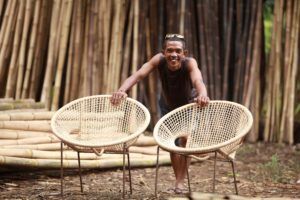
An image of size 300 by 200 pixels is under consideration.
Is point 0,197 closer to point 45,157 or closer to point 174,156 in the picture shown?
point 45,157

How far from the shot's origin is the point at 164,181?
196 inches

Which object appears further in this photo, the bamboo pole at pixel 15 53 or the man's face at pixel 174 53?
the bamboo pole at pixel 15 53

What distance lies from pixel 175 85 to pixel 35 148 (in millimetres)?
1214

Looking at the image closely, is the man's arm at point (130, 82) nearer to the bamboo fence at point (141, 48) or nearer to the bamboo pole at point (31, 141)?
the bamboo pole at point (31, 141)

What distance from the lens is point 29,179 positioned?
184 inches

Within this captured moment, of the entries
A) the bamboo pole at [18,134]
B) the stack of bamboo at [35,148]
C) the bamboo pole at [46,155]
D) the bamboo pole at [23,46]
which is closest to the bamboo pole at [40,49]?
the bamboo pole at [23,46]

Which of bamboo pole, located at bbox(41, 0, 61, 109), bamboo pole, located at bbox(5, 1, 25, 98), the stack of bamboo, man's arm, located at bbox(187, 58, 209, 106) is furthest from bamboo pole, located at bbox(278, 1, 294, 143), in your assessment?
bamboo pole, located at bbox(5, 1, 25, 98)

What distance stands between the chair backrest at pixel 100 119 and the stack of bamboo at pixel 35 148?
0.45 metres

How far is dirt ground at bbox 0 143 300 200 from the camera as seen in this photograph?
13.5ft

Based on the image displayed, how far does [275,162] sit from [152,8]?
2.17 meters

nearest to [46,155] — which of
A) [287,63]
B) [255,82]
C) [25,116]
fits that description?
[25,116]

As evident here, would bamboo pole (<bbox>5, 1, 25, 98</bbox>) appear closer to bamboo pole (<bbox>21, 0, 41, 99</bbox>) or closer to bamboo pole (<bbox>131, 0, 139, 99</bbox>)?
bamboo pole (<bbox>21, 0, 41, 99</bbox>)

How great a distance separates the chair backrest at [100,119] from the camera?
4.21m

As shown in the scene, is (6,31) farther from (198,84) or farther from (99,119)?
(198,84)
